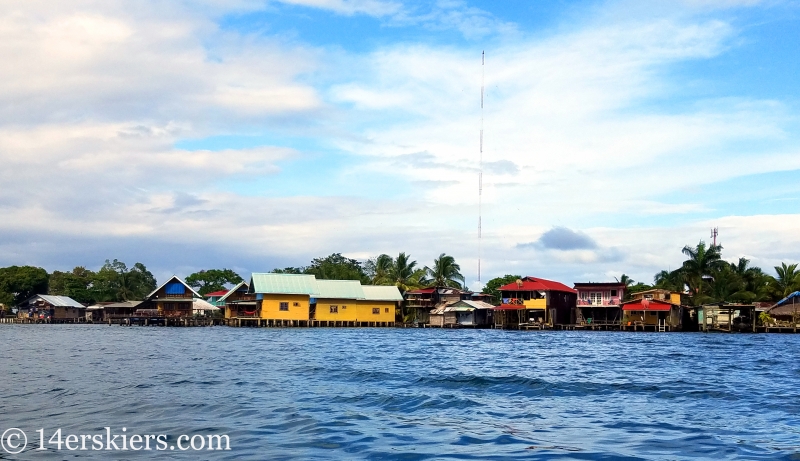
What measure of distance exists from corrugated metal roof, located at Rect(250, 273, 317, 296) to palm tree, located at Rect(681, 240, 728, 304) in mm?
36159

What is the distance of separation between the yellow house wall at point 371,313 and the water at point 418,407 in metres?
47.7

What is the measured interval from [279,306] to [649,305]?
3400cm

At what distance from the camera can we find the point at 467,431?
1136 cm

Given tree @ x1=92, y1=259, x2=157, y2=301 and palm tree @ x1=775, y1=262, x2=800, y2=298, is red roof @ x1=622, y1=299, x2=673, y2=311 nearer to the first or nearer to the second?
palm tree @ x1=775, y1=262, x2=800, y2=298

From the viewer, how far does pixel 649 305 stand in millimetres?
63844

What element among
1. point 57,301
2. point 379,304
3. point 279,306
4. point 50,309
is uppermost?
point 379,304

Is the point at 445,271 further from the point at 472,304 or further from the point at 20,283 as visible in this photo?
the point at 20,283

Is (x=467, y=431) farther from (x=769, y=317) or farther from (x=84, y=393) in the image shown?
(x=769, y=317)

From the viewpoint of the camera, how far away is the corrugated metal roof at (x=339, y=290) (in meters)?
70.2

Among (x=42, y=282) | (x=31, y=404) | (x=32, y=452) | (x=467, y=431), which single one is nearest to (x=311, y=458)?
(x=467, y=431)

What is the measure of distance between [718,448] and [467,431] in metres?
3.66

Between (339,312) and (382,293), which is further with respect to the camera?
(382,293)

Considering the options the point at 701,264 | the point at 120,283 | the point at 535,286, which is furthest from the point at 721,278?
the point at 120,283

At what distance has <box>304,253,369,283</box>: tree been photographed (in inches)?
3417
